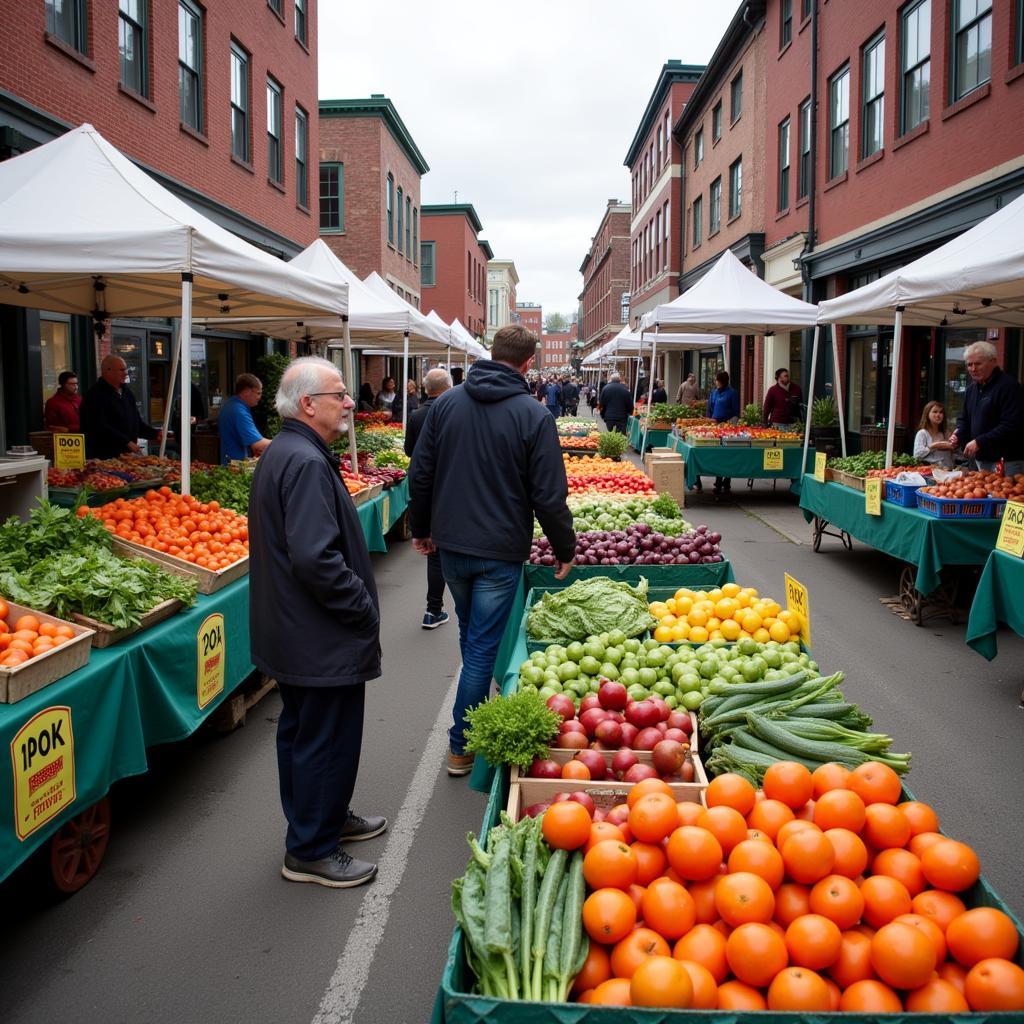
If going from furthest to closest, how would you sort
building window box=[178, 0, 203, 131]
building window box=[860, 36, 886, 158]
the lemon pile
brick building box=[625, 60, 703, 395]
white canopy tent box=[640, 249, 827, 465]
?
brick building box=[625, 60, 703, 395], building window box=[860, 36, 886, 158], building window box=[178, 0, 203, 131], white canopy tent box=[640, 249, 827, 465], the lemon pile

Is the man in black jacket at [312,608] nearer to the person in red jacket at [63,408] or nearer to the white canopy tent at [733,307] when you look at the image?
the person in red jacket at [63,408]

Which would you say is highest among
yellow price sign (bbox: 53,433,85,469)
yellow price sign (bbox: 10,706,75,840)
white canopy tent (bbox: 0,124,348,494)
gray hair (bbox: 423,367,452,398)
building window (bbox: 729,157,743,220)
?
building window (bbox: 729,157,743,220)

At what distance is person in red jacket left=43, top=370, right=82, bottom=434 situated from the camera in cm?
1074

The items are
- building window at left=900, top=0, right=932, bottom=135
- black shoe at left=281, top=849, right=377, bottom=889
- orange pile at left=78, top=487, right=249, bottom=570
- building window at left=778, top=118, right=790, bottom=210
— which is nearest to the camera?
black shoe at left=281, top=849, right=377, bottom=889

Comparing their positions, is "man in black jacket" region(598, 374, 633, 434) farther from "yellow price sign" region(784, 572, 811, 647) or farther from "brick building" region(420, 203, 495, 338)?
"brick building" region(420, 203, 495, 338)

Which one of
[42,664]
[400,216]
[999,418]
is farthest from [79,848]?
[400,216]

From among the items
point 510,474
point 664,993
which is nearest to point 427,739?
point 510,474

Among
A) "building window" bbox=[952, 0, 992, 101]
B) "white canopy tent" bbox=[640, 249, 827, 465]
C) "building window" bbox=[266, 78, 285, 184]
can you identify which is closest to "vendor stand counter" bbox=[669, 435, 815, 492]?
"white canopy tent" bbox=[640, 249, 827, 465]

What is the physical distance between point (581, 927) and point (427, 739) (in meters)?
3.34

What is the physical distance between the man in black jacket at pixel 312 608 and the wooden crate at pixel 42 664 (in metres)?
0.76

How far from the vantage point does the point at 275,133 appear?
21125mm

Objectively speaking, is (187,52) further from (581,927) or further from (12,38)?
(581,927)

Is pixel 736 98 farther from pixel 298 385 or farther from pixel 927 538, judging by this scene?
pixel 298 385

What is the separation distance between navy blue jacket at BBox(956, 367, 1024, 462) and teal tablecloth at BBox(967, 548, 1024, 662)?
2.62 m
